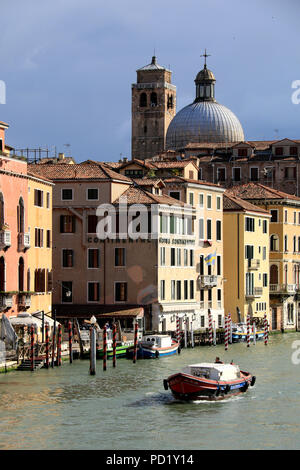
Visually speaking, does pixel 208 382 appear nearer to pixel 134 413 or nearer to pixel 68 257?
pixel 134 413

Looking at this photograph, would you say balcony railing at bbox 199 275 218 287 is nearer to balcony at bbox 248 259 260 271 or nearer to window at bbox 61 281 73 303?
balcony at bbox 248 259 260 271

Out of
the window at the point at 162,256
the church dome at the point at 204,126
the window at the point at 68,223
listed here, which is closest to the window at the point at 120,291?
the window at the point at 162,256

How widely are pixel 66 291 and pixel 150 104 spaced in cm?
6008

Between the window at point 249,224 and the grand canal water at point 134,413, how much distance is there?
24482 mm

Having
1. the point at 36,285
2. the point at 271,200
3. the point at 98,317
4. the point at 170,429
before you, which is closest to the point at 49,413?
Result: the point at 170,429

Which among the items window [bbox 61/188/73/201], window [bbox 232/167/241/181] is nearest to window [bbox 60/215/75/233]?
window [bbox 61/188/73/201]

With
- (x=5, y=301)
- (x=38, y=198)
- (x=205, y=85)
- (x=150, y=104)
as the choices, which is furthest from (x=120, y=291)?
(x=150, y=104)

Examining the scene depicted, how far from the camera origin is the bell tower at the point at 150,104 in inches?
4889

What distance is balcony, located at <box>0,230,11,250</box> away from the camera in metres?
54.8

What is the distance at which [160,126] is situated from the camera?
124625mm

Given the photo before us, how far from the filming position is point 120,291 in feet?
219

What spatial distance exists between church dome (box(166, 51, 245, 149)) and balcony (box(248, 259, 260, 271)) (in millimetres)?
30201

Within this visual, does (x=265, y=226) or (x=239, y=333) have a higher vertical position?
(x=265, y=226)
